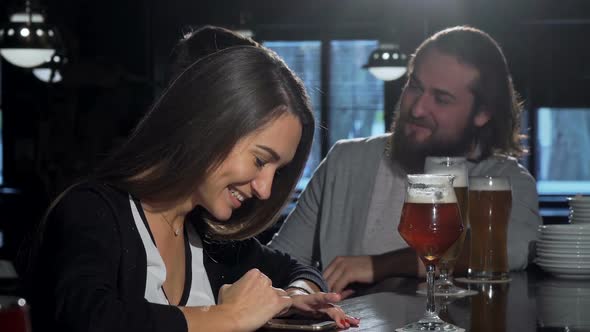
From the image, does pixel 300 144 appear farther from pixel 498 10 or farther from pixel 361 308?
pixel 498 10

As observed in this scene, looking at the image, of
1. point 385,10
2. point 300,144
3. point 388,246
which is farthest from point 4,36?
point 385,10

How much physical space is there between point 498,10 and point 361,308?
8.79m

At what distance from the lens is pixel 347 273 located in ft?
7.75

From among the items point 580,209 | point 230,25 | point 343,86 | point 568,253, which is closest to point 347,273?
point 568,253

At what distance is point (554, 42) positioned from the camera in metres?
10.2

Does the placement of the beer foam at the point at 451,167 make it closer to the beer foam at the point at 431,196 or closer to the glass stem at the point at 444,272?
the glass stem at the point at 444,272

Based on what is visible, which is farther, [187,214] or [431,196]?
[187,214]

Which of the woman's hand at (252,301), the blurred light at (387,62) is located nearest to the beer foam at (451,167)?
the woman's hand at (252,301)

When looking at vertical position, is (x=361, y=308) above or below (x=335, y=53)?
above

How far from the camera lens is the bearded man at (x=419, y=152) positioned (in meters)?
2.76

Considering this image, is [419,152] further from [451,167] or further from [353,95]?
[353,95]

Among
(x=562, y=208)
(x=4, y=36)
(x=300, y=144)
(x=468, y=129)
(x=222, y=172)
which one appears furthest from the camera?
(x=562, y=208)

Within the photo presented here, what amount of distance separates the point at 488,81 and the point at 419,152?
0.33m

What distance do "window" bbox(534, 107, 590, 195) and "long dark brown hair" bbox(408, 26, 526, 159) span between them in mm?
8140
